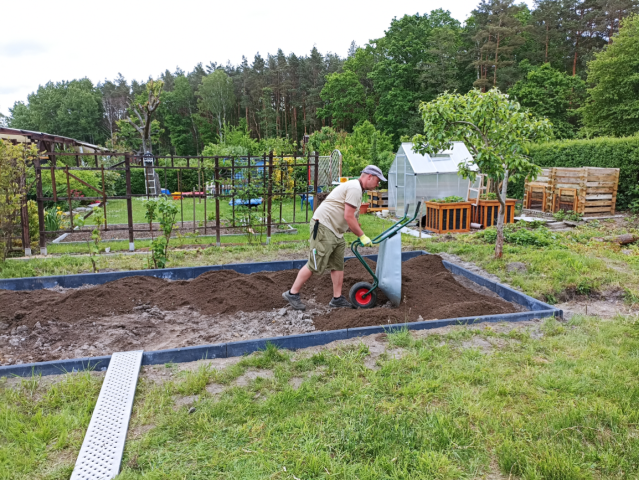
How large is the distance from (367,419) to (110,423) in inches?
63.6

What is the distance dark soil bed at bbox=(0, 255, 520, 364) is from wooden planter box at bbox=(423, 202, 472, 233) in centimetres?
548

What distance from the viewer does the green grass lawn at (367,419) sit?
2480 millimetres

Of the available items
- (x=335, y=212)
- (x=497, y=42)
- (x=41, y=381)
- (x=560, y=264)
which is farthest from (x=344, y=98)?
(x=41, y=381)

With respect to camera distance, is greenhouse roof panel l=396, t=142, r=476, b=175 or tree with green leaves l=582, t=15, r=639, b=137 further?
tree with green leaves l=582, t=15, r=639, b=137

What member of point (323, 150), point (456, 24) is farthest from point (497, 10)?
point (323, 150)

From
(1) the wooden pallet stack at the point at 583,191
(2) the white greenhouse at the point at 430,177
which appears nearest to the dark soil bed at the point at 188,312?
(2) the white greenhouse at the point at 430,177

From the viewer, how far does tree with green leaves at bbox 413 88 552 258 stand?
22.9 feet

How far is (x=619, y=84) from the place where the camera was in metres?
25.1

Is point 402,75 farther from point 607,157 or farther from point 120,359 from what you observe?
point 120,359

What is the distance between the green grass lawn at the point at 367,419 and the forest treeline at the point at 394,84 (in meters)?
22.1

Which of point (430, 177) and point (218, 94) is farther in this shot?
point (218, 94)

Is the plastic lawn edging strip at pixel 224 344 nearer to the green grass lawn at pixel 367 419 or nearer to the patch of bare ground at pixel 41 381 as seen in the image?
the patch of bare ground at pixel 41 381

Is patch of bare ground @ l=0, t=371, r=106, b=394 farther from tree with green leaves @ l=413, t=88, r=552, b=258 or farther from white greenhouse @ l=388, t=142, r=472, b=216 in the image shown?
white greenhouse @ l=388, t=142, r=472, b=216

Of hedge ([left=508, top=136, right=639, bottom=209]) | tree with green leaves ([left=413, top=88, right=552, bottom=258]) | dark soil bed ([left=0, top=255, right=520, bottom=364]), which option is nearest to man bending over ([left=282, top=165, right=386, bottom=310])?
dark soil bed ([left=0, top=255, right=520, bottom=364])
